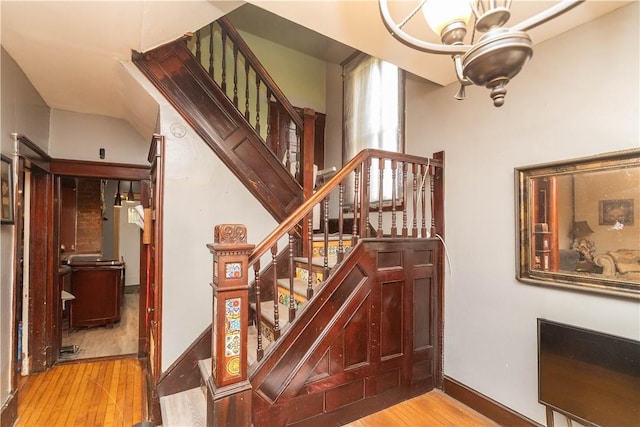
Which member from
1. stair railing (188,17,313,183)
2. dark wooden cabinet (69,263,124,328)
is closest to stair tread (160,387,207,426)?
stair railing (188,17,313,183)

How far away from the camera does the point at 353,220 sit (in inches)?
96.8

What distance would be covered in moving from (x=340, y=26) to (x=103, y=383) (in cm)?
369

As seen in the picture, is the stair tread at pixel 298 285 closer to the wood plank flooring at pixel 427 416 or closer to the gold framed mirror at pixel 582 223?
the wood plank flooring at pixel 427 416

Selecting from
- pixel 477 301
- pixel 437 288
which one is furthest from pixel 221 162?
pixel 477 301

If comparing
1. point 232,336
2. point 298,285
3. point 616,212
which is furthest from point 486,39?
point 298,285

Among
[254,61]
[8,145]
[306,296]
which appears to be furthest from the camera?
[254,61]

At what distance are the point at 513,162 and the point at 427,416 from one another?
1.96m

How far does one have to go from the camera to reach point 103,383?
2.91 metres

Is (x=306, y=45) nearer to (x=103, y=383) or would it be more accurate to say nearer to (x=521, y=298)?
(x=521, y=298)

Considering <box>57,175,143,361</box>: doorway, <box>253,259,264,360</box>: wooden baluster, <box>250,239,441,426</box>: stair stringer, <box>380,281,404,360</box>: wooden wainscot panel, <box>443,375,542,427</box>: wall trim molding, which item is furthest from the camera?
<box>57,175,143,361</box>: doorway

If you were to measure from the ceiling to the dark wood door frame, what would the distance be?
0.81 metres

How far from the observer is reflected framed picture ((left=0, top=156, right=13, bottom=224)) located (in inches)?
83.7

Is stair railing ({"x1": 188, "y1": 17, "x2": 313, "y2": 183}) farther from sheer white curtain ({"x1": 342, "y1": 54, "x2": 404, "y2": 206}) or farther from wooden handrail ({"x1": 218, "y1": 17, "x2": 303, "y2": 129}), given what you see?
sheer white curtain ({"x1": 342, "y1": 54, "x2": 404, "y2": 206})

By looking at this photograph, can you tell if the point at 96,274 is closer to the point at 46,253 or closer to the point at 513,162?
the point at 46,253
